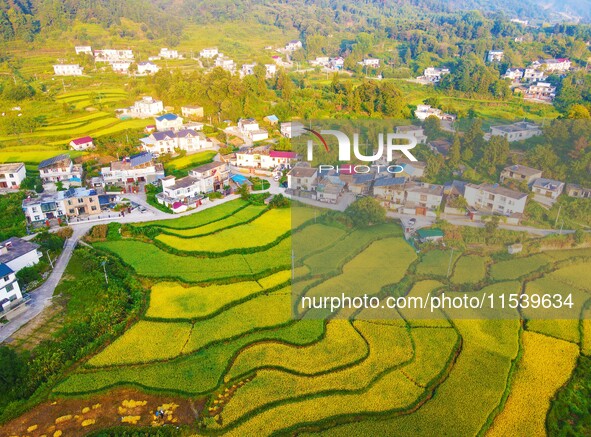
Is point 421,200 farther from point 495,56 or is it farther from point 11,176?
point 495,56

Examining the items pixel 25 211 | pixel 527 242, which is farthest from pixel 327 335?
pixel 25 211

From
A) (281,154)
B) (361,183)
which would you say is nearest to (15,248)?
(361,183)

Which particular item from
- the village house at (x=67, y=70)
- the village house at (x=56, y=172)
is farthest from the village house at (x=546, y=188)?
the village house at (x=67, y=70)

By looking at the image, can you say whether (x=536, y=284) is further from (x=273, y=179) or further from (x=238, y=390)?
(x=273, y=179)

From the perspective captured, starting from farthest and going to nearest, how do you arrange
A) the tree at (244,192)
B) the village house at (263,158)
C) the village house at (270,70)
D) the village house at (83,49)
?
1. the village house at (83,49)
2. the village house at (270,70)
3. the village house at (263,158)
4. the tree at (244,192)

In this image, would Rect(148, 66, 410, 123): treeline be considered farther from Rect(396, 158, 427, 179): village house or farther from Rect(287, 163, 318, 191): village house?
Rect(396, 158, 427, 179): village house

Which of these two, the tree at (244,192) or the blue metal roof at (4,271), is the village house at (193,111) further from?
the blue metal roof at (4,271)
